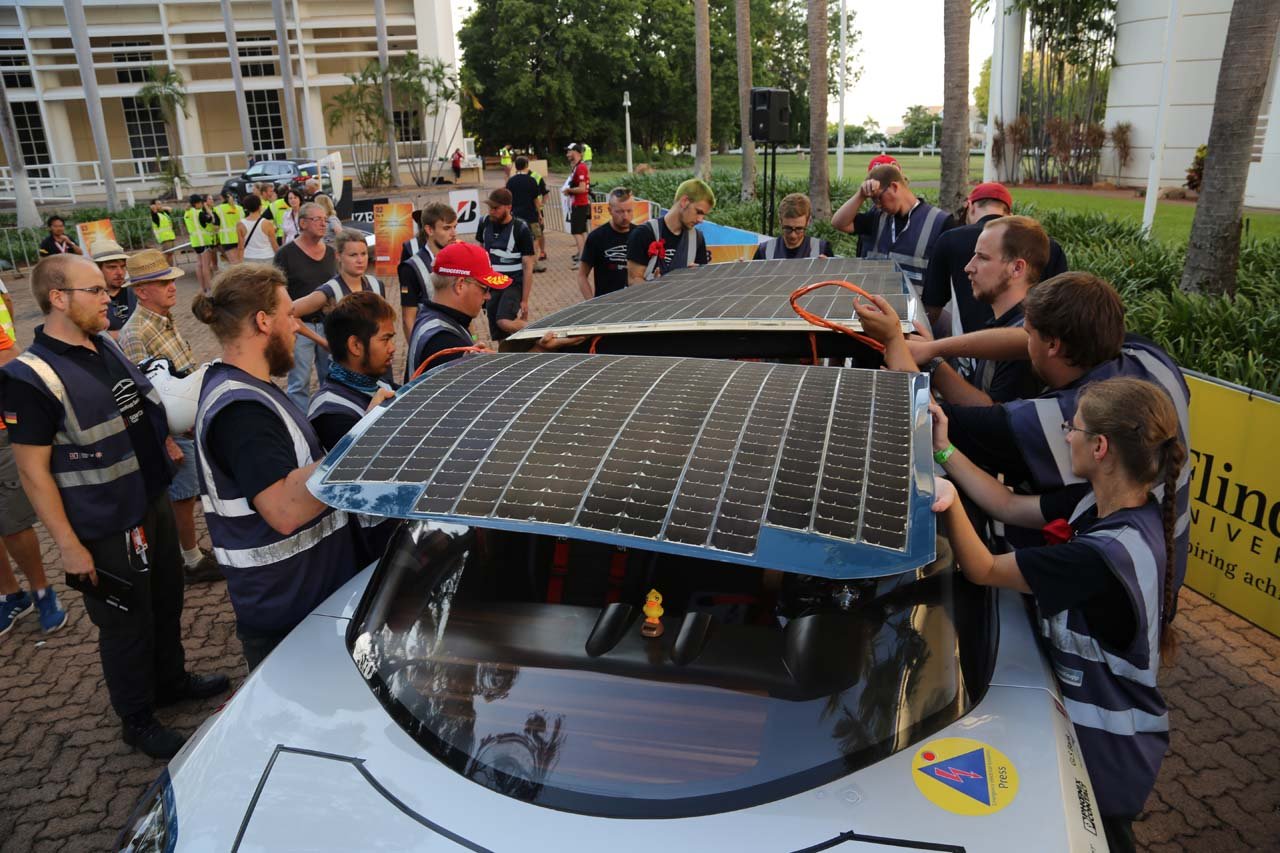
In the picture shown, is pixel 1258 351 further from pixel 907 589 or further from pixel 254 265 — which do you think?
pixel 254 265

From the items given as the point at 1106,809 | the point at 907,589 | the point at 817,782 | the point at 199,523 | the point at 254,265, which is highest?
the point at 254,265

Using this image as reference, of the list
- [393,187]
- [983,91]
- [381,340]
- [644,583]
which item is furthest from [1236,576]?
[983,91]

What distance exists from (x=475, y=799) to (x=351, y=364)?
1.86 metres

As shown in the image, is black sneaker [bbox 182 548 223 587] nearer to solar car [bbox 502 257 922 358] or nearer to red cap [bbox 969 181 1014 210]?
solar car [bbox 502 257 922 358]

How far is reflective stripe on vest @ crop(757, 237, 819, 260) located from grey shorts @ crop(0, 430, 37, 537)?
5.12m

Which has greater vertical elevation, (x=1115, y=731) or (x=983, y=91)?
(x=983, y=91)

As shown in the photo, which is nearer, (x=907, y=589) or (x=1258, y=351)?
(x=907, y=589)

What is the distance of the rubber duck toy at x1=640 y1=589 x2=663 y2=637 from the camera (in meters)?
2.27

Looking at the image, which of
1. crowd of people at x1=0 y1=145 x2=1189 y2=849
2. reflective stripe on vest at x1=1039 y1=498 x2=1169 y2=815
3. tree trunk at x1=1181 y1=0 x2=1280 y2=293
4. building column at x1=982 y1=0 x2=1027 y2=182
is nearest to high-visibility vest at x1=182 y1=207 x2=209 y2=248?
crowd of people at x1=0 y1=145 x2=1189 y2=849

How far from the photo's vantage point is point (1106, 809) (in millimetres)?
2352

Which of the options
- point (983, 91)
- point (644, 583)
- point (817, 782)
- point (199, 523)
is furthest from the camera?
point (983, 91)

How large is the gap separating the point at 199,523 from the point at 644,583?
508 centimetres

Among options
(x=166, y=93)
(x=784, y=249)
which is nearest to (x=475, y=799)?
(x=784, y=249)

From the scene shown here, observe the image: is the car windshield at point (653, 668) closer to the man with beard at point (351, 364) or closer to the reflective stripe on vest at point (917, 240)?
the man with beard at point (351, 364)
